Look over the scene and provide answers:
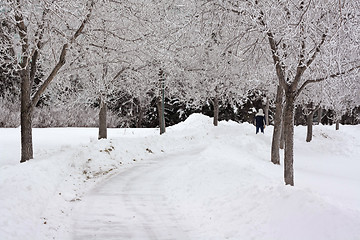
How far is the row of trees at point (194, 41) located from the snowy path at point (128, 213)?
10.7 ft

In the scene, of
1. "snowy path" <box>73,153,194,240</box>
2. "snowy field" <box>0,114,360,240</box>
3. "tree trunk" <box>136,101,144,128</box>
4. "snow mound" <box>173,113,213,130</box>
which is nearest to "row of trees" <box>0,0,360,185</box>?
"snowy field" <box>0,114,360,240</box>

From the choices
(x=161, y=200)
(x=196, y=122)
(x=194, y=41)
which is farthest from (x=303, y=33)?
(x=196, y=122)

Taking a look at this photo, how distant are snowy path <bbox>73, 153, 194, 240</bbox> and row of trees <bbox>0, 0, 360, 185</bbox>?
3.26 meters

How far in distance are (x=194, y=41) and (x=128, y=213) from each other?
19.2 ft

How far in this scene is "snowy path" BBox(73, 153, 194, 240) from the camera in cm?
526

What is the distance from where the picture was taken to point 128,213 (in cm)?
625

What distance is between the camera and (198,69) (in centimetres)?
2175

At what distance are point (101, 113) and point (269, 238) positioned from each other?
1232 centimetres

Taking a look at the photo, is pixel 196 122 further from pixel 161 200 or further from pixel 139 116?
pixel 161 200

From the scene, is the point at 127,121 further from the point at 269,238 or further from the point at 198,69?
the point at 269,238

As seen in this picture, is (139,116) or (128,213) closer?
(128,213)

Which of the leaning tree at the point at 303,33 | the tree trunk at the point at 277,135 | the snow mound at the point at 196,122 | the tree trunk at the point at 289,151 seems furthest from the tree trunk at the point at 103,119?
the tree trunk at the point at 289,151

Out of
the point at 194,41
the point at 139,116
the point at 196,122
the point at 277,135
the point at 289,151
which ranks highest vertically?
the point at 194,41

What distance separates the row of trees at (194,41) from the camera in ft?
19.8
